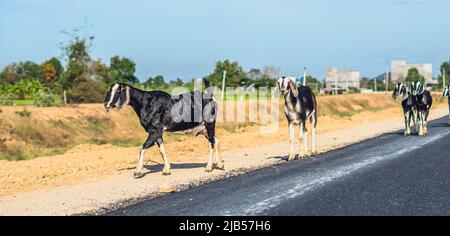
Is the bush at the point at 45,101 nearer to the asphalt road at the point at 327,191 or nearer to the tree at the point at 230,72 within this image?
the asphalt road at the point at 327,191

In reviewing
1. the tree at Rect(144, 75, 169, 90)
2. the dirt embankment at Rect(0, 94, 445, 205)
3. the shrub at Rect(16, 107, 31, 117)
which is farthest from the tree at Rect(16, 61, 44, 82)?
the shrub at Rect(16, 107, 31, 117)

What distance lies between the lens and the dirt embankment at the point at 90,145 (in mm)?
15969

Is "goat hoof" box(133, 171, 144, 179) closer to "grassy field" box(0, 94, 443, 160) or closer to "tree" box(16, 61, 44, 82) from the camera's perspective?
"grassy field" box(0, 94, 443, 160)

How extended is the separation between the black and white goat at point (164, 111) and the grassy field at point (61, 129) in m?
9.63

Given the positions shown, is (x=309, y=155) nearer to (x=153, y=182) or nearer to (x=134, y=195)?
(x=153, y=182)

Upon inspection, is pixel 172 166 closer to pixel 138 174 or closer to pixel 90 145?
pixel 138 174

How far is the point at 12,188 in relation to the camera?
13.9 metres

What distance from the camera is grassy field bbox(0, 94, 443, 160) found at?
24.1 meters

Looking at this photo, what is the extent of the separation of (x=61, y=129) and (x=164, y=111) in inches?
564

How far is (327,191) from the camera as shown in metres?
10.6

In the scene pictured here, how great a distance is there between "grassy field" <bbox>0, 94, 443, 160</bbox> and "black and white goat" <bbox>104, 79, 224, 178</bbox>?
31.6 ft

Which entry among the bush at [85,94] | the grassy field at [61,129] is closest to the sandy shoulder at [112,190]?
the grassy field at [61,129]

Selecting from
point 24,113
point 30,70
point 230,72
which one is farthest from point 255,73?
point 24,113
